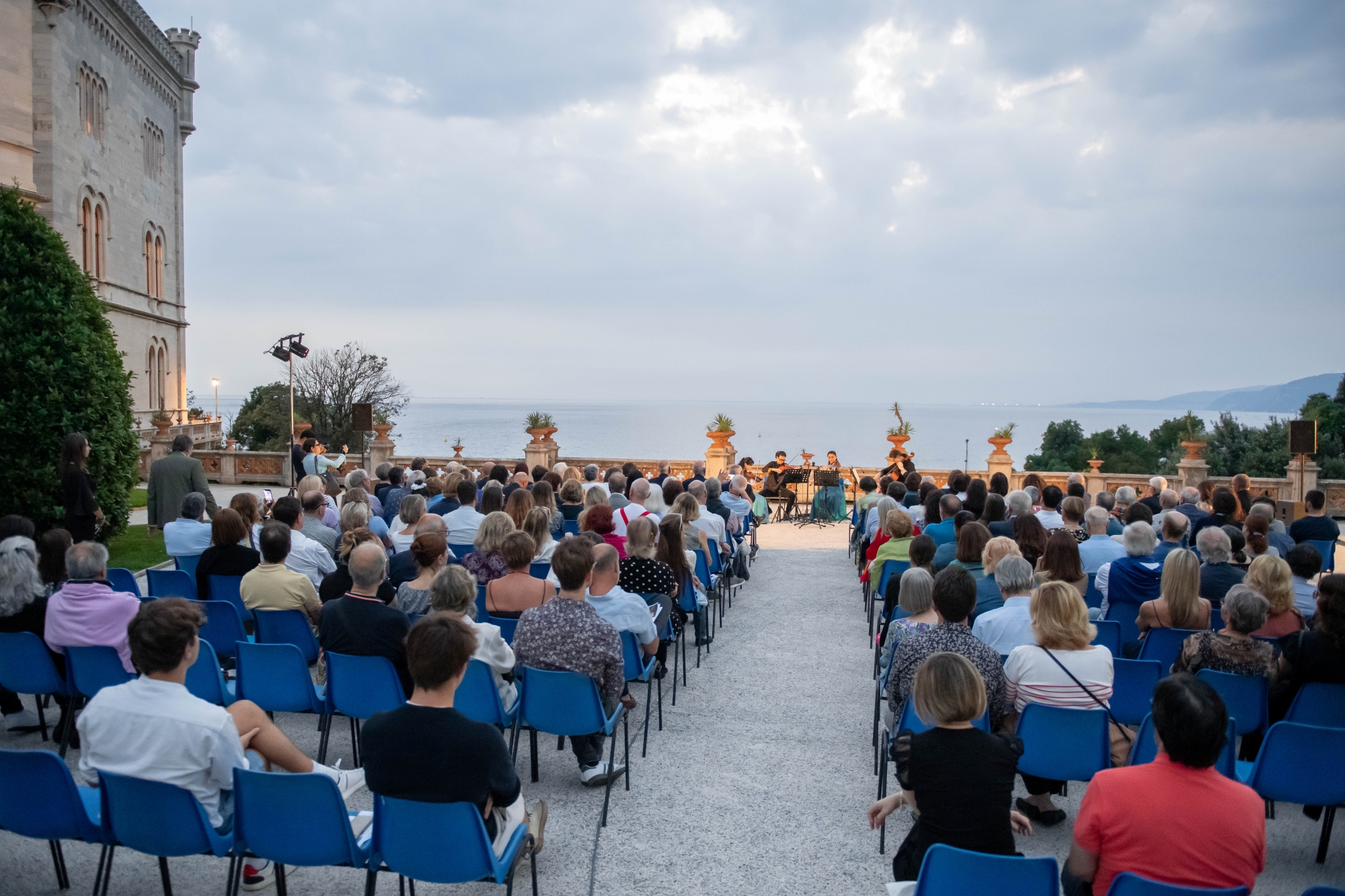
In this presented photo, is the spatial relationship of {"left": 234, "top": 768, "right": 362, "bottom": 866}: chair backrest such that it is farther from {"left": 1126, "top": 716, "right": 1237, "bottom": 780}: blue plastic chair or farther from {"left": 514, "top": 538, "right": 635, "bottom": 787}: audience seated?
{"left": 1126, "top": 716, "right": 1237, "bottom": 780}: blue plastic chair

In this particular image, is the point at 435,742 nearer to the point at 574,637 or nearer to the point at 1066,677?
the point at 574,637

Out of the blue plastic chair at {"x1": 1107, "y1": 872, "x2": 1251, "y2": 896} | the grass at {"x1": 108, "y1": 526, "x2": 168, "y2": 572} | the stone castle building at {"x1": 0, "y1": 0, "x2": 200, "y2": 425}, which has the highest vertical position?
the stone castle building at {"x1": 0, "y1": 0, "x2": 200, "y2": 425}

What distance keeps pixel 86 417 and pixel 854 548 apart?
979 centimetres

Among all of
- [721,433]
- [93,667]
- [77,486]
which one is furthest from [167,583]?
[721,433]

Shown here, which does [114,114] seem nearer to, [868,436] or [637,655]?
[637,655]

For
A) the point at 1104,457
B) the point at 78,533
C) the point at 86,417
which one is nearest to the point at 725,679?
the point at 78,533

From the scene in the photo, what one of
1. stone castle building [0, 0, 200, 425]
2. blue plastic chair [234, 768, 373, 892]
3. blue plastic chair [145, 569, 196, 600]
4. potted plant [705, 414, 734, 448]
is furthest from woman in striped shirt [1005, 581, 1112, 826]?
stone castle building [0, 0, 200, 425]

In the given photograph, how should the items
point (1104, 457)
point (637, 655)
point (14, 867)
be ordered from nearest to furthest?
point (14, 867), point (637, 655), point (1104, 457)

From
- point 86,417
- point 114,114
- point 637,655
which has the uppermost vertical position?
point 114,114

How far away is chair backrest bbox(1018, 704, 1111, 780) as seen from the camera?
3.82m

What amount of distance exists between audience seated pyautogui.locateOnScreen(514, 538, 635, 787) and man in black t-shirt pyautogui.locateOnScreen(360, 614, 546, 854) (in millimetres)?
1418

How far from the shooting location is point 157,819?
3000 millimetres

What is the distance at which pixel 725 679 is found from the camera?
6.77 meters

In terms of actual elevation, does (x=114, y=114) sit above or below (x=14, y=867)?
above
